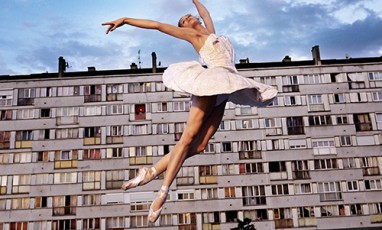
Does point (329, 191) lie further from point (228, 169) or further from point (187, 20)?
point (187, 20)

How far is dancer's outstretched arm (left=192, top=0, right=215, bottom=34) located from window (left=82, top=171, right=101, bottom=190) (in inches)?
1607

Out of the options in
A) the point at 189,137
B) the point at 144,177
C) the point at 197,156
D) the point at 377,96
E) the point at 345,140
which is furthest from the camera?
the point at 377,96

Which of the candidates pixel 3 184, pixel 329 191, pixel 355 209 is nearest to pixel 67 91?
pixel 3 184

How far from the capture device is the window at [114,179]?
153 feet

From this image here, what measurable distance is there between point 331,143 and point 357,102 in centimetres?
556

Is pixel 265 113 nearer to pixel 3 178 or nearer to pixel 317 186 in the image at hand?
pixel 317 186

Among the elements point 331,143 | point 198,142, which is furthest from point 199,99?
point 331,143

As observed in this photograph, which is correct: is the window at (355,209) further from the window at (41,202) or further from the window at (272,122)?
the window at (41,202)

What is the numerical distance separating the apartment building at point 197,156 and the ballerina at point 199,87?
1556 inches

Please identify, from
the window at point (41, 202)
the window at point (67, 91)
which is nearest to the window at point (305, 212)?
the window at point (41, 202)

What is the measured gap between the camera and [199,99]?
6363 mm

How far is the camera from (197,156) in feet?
154

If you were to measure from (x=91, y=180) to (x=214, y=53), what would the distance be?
137ft

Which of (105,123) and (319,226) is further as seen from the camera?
(105,123)
